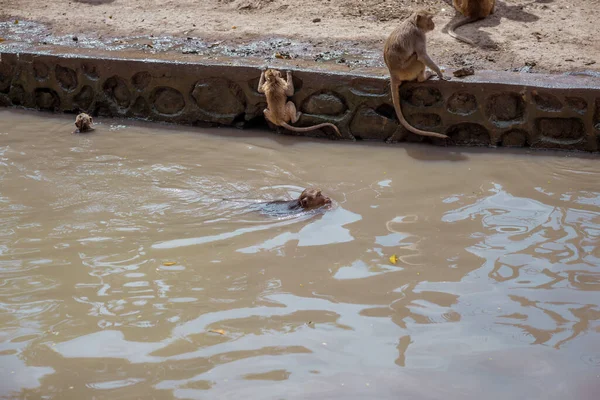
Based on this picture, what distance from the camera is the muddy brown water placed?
3918mm

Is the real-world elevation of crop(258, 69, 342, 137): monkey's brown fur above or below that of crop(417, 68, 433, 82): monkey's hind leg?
below

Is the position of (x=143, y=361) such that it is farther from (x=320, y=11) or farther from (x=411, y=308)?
(x=320, y=11)

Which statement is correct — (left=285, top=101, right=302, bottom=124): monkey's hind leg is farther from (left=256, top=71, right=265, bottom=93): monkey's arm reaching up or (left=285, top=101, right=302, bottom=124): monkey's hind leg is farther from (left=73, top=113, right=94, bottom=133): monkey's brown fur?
(left=73, top=113, right=94, bottom=133): monkey's brown fur

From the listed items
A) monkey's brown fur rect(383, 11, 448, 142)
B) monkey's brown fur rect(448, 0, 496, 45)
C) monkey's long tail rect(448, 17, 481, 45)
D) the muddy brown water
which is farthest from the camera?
monkey's brown fur rect(448, 0, 496, 45)

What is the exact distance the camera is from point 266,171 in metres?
7.17

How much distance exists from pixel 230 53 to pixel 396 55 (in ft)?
8.60

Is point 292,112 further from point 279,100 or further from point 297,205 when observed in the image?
point 297,205

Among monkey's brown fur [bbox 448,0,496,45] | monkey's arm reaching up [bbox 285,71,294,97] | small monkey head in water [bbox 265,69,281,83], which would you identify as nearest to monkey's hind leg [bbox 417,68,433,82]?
monkey's arm reaching up [bbox 285,71,294,97]

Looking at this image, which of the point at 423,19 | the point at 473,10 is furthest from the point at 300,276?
the point at 473,10

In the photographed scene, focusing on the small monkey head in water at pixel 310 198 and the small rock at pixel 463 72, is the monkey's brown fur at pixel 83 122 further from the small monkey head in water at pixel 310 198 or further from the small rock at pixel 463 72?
the small rock at pixel 463 72

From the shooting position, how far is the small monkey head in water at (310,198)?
19.5 ft

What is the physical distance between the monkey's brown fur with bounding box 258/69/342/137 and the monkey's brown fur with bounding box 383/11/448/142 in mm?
887

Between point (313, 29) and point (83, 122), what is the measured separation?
11.8ft

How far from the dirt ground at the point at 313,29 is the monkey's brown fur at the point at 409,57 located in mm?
807
